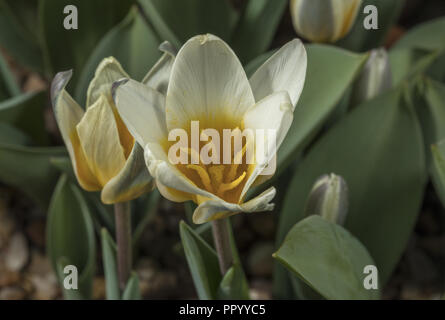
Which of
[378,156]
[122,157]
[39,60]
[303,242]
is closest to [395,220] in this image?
[378,156]

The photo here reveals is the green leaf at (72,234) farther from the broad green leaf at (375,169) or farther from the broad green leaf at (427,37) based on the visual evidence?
the broad green leaf at (427,37)

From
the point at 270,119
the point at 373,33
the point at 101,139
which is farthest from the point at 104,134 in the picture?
the point at 373,33

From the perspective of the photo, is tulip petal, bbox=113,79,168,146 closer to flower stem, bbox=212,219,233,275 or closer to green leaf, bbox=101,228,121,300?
flower stem, bbox=212,219,233,275

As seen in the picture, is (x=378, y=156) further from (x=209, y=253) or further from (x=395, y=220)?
(x=209, y=253)

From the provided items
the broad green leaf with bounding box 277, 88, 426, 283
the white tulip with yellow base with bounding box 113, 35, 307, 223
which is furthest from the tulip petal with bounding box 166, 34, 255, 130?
the broad green leaf with bounding box 277, 88, 426, 283

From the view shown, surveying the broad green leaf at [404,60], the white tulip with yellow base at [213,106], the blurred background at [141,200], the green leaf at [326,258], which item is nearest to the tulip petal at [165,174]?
the white tulip with yellow base at [213,106]

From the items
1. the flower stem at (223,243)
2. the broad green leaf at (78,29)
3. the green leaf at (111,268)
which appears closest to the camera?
the flower stem at (223,243)
